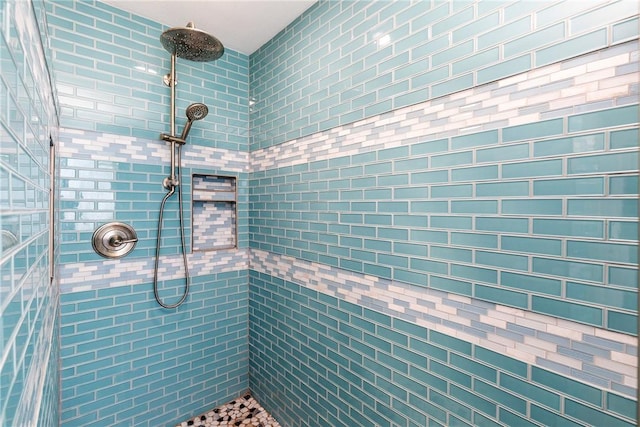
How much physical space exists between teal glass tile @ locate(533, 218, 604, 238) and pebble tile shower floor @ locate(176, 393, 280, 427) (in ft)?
6.41

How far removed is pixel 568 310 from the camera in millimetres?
844

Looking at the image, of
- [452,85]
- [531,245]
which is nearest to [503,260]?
[531,245]

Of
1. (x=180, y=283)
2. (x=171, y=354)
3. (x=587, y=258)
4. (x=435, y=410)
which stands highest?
(x=587, y=258)

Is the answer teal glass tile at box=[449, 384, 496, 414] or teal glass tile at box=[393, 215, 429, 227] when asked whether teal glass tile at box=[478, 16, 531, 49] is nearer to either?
teal glass tile at box=[393, 215, 429, 227]

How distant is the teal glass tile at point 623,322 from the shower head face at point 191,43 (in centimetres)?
176

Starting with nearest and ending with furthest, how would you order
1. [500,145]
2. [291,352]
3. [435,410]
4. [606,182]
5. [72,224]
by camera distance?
1. [606,182]
2. [500,145]
3. [435,410]
4. [72,224]
5. [291,352]

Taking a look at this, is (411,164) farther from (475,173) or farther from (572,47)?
(572,47)

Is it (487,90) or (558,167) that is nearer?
(558,167)

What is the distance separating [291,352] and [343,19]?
1899 millimetres

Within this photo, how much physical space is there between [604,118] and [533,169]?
0.64 feet

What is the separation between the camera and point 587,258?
0.81 m

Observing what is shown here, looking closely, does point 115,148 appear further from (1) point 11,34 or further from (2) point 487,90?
(2) point 487,90

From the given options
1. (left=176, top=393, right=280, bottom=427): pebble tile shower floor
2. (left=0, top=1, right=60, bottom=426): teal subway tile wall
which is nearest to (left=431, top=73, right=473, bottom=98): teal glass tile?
(left=0, top=1, right=60, bottom=426): teal subway tile wall

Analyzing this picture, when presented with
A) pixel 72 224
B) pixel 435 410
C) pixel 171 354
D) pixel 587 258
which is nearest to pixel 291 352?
pixel 171 354
